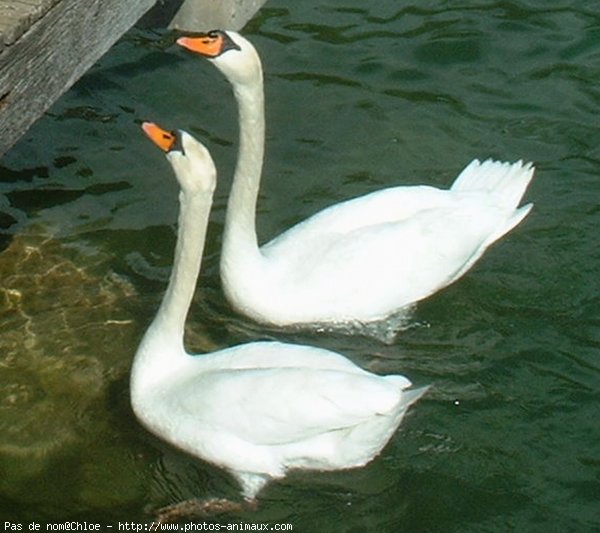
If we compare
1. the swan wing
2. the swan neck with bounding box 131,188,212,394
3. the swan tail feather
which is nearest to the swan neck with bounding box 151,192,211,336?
the swan neck with bounding box 131,188,212,394

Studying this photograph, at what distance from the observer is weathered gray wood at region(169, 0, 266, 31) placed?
729 cm

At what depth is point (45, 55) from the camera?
4.54 meters

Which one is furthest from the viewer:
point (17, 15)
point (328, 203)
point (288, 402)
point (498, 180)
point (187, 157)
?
point (328, 203)

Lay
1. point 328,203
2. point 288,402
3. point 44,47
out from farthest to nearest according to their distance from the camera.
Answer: point 328,203 < point 288,402 < point 44,47

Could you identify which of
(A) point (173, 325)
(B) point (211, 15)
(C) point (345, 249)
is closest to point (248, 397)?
(A) point (173, 325)

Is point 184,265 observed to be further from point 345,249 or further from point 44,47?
point 44,47

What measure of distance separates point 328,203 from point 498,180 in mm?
764

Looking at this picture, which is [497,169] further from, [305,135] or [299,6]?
[299,6]

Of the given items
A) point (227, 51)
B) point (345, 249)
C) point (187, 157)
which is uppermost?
point (227, 51)

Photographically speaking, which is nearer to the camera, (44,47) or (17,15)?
(17,15)

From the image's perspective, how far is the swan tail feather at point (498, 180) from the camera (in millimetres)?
6008

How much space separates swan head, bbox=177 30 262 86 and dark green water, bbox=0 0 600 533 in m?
1.03

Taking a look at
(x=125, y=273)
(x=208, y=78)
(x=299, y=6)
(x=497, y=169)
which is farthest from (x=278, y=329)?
(x=299, y=6)

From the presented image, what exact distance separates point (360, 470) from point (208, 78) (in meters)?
→ 2.85
